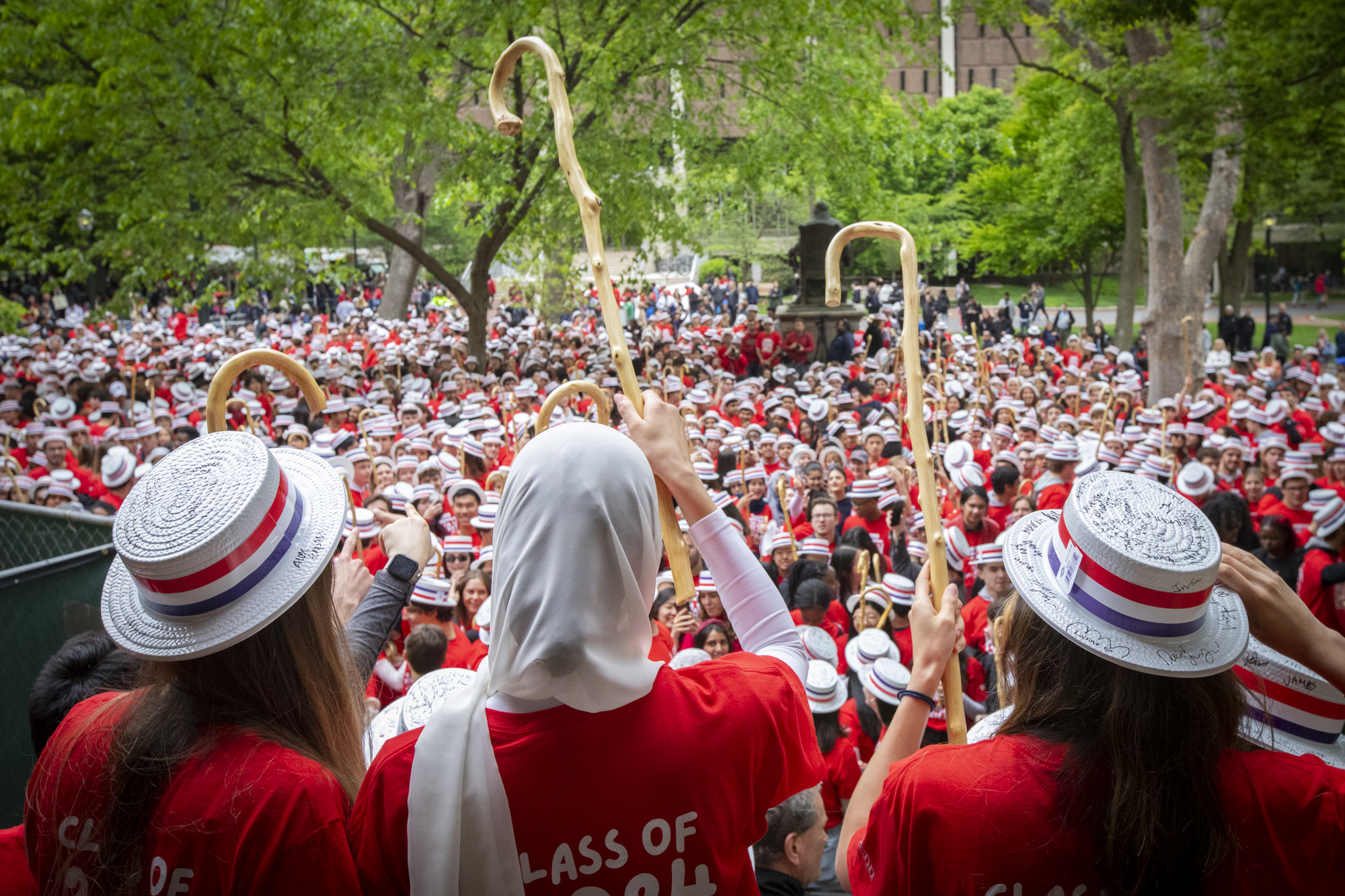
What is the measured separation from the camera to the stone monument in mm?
23141

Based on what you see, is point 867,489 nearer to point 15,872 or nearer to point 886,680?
point 886,680

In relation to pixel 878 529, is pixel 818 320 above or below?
above

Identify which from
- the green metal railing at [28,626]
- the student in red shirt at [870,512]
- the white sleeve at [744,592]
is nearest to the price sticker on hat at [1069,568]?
the white sleeve at [744,592]

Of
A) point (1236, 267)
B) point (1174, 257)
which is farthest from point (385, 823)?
point (1236, 267)

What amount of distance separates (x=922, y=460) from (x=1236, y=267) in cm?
2937

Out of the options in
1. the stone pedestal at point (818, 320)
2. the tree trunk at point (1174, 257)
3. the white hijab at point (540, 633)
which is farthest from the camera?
the stone pedestal at point (818, 320)

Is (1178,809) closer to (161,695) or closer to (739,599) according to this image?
(739,599)

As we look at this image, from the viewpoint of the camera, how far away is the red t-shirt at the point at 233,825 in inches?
70.6

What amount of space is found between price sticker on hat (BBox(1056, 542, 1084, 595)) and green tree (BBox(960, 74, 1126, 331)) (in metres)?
23.2

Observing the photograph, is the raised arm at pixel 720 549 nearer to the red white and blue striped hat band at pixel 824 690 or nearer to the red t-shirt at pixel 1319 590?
the red white and blue striped hat band at pixel 824 690

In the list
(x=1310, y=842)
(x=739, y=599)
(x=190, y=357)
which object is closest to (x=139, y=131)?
(x=190, y=357)

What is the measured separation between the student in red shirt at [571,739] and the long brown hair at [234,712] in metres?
0.29

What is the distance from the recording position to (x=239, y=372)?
7.86 ft

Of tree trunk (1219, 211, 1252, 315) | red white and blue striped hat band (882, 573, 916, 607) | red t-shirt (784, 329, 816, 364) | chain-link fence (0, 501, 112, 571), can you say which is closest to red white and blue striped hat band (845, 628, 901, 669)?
red white and blue striped hat band (882, 573, 916, 607)
